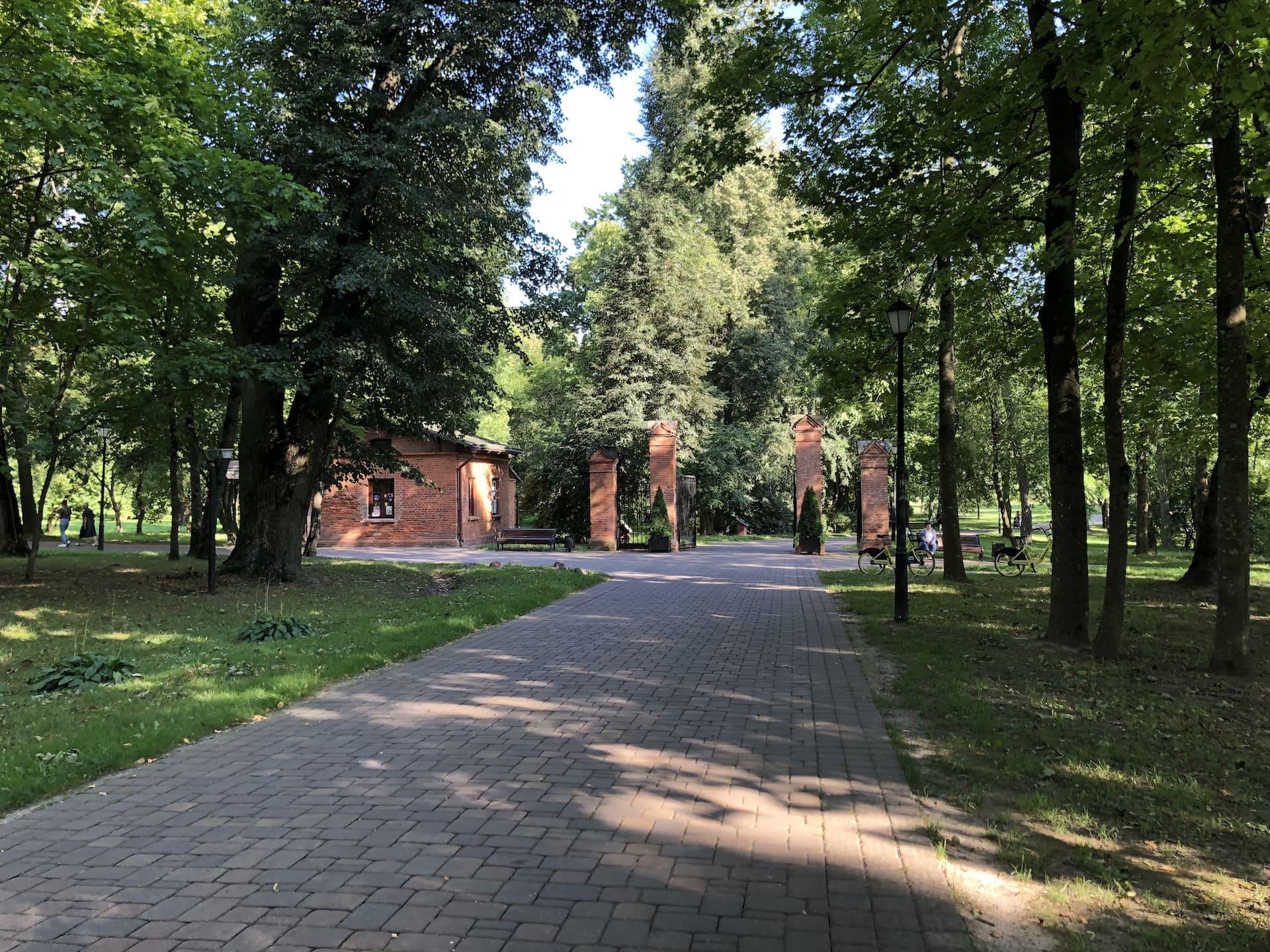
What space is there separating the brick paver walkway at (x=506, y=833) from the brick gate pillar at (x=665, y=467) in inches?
754

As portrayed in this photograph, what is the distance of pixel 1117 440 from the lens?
8445mm

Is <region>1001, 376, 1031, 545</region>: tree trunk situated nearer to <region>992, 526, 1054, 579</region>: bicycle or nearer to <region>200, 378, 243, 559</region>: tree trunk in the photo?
<region>992, 526, 1054, 579</region>: bicycle

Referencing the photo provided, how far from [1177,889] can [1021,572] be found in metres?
16.3

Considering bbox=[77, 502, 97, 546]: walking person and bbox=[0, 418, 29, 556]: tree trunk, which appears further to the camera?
bbox=[77, 502, 97, 546]: walking person

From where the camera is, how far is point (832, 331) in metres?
12.3

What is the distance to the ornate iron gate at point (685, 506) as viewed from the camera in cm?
2786

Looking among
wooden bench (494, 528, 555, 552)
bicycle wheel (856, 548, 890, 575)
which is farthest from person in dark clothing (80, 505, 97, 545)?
bicycle wheel (856, 548, 890, 575)

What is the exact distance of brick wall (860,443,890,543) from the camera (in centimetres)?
2411

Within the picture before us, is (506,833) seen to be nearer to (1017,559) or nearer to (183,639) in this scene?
(183,639)

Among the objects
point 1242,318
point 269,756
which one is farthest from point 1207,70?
point 269,756

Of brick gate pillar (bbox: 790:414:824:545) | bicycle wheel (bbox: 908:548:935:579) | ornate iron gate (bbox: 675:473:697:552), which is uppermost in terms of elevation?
brick gate pillar (bbox: 790:414:824:545)

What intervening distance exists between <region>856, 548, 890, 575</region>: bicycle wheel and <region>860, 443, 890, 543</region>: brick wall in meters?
4.43

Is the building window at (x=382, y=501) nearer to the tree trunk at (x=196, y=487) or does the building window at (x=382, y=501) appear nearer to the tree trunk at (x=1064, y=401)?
the tree trunk at (x=196, y=487)

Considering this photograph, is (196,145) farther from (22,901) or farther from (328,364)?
(22,901)
